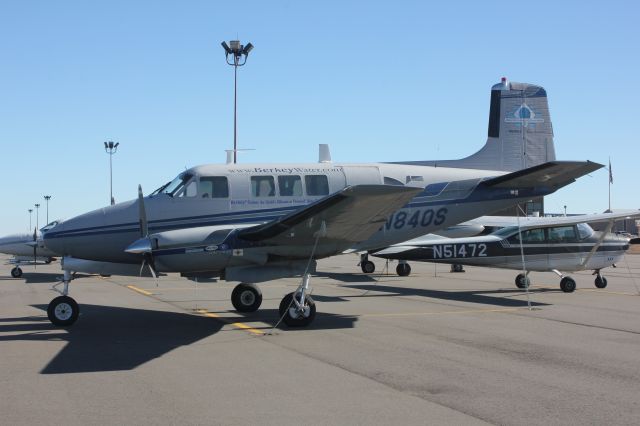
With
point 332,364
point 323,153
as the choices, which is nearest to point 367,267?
point 323,153

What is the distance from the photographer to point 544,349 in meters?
9.91

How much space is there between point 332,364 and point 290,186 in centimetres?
571

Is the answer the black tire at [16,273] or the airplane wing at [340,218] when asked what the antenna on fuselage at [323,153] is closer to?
the airplane wing at [340,218]

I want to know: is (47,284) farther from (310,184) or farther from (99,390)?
(99,390)

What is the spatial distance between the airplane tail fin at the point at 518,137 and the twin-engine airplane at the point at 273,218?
2.75 m

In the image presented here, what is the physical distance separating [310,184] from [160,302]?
6.27 metres

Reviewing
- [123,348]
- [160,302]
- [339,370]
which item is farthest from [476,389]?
[160,302]

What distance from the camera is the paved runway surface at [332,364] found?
6.36 meters

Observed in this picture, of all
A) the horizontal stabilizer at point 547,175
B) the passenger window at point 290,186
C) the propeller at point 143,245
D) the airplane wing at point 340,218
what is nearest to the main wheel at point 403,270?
the horizontal stabilizer at point 547,175

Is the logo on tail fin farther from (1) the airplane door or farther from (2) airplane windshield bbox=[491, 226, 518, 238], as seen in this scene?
(1) the airplane door

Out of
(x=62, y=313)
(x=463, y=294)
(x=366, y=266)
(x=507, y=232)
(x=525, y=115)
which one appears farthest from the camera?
(x=366, y=266)

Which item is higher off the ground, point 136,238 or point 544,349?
point 136,238

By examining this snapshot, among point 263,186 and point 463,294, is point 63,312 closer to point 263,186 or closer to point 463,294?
point 263,186

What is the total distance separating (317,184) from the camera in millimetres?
13984
